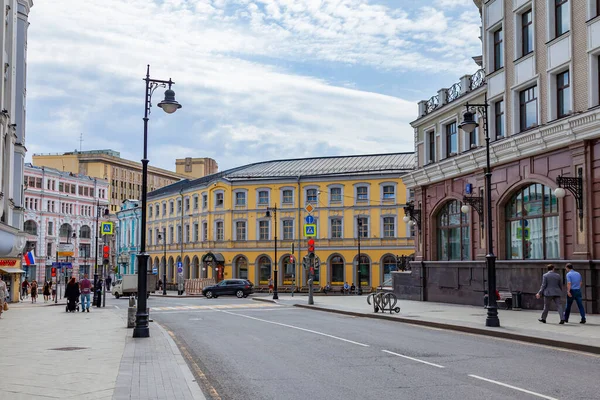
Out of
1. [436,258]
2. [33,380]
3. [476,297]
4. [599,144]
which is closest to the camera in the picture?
[33,380]

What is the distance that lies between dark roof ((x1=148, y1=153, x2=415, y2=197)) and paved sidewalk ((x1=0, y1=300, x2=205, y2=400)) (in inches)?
1982

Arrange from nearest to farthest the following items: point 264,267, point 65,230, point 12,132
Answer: point 12,132 < point 264,267 < point 65,230

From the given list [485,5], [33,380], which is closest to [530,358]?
[33,380]

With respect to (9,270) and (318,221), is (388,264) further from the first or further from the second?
(9,270)

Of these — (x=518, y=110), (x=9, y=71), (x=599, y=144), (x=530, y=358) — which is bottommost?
(x=530, y=358)

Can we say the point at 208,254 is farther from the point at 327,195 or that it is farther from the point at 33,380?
the point at 33,380

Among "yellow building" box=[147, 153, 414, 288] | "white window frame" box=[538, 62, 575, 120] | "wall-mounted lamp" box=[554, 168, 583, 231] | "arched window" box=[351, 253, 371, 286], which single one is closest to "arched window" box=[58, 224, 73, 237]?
"yellow building" box=[147, 153, 414, 288]

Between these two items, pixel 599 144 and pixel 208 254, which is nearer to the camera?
pixel 599 144

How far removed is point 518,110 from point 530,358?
670 inches

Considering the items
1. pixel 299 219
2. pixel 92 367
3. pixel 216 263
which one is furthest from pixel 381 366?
pixel 216 263

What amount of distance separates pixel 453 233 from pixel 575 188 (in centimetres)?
1094

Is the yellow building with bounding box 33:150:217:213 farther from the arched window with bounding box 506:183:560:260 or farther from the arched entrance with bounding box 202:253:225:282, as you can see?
the arched window with bounding box 506:183:560:260

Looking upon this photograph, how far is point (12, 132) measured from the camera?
36.8m

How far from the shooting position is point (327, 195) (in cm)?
6975
